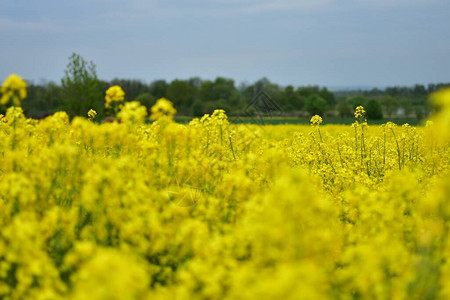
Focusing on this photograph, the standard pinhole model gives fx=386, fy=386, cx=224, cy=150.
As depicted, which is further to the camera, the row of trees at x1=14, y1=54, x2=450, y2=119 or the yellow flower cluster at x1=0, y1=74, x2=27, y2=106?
the row of trees at x1=14, y1=54, x2=450, y2=119

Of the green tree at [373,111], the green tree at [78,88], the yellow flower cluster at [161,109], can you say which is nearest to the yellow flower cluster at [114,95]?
the yellow flower cluster at [161,109]

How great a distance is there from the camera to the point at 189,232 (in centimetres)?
405

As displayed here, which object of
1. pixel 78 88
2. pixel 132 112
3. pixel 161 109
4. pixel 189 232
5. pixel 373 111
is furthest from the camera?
pixel 373 111

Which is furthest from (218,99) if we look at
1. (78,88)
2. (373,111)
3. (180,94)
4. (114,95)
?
(114,95)

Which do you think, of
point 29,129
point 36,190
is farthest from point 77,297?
point 29,129

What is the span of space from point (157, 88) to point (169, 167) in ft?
261

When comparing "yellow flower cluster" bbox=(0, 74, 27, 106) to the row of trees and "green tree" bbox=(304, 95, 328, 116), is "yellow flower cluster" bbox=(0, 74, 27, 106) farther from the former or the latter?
"green tree" bbox=(304, 95, 328, 116)

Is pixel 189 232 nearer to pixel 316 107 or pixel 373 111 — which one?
pixel 373 111

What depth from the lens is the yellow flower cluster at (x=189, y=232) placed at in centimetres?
316

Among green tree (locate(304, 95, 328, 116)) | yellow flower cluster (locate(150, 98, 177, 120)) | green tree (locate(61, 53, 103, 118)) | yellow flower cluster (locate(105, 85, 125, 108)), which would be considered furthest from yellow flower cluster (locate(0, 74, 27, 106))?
green tree (locate(304, 95, 328, 116))

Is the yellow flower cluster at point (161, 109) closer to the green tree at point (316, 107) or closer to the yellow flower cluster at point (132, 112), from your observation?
the yellow flower cluster at point (132, 112)

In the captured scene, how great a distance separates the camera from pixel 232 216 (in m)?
5.21

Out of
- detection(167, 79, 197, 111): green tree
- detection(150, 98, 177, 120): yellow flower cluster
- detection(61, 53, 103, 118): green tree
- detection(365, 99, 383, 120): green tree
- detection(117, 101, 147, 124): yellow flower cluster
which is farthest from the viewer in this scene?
detection(167, 79, 197, 111): green tree

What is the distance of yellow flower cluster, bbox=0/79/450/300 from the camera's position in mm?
3160
